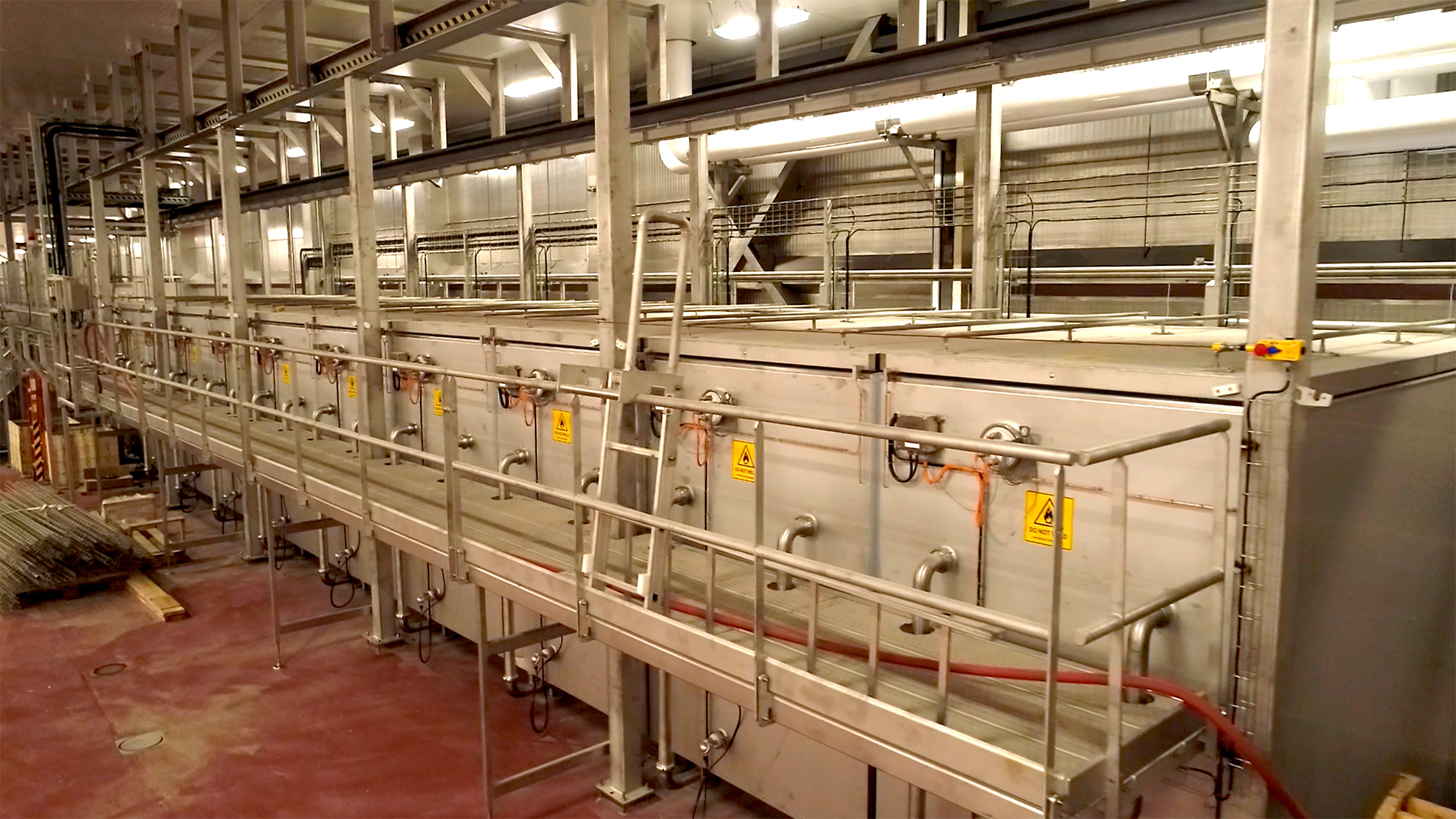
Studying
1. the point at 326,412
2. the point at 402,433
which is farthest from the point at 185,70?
the point at 402,433

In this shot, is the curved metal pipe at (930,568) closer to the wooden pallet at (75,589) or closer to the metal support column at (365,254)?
the metal support column at (365,254)

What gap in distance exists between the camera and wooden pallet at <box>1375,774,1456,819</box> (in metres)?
2.49

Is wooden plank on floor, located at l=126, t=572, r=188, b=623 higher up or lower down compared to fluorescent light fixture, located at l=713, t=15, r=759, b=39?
lower down

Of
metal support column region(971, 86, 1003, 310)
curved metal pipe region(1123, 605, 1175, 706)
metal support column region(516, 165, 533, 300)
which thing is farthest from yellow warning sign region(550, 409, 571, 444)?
metal support column region(516, 165, 533, 300)

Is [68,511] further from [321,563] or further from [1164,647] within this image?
[1164,647]

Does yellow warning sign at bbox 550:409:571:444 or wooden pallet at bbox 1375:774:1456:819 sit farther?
yellow warning sign at bbox 550:409:571:444

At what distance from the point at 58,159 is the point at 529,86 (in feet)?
17.8

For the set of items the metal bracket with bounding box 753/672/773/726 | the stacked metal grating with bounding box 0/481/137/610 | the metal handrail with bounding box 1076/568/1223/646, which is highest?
the metal handrail with bounding box 1076/568/1223/646

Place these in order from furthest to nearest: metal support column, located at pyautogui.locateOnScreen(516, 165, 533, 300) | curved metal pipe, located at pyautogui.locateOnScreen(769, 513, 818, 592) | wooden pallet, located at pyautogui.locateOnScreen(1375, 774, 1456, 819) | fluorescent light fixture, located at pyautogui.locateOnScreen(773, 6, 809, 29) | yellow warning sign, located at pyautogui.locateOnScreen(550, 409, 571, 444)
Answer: metal support column, located at pyautogui.locateOnScreen(516, 165, 533, 300) → fluorescent light fixture, located at pyautogui.locateOnScreen(773, 6, 809, 29) → yellow warning sign, located at pyautogui.locateOnScreen(550, 409, 571, 444) → curved metal pipe, located at pyautogui.locateOnScreen(769, 513, 818, 592) → wooden pallet, located at pyautogui.locateOnScreen(1375, 774, 1456, 819)

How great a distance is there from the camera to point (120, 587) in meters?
7.40

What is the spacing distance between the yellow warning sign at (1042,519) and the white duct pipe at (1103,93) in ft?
10.2

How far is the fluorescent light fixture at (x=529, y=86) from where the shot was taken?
1115cm

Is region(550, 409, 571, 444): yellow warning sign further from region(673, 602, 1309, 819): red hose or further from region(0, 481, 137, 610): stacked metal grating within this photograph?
region(0, 481, 137, 610): stacked metal grating

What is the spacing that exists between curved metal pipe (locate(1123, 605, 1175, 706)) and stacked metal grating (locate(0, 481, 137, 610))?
7747 millimetres
